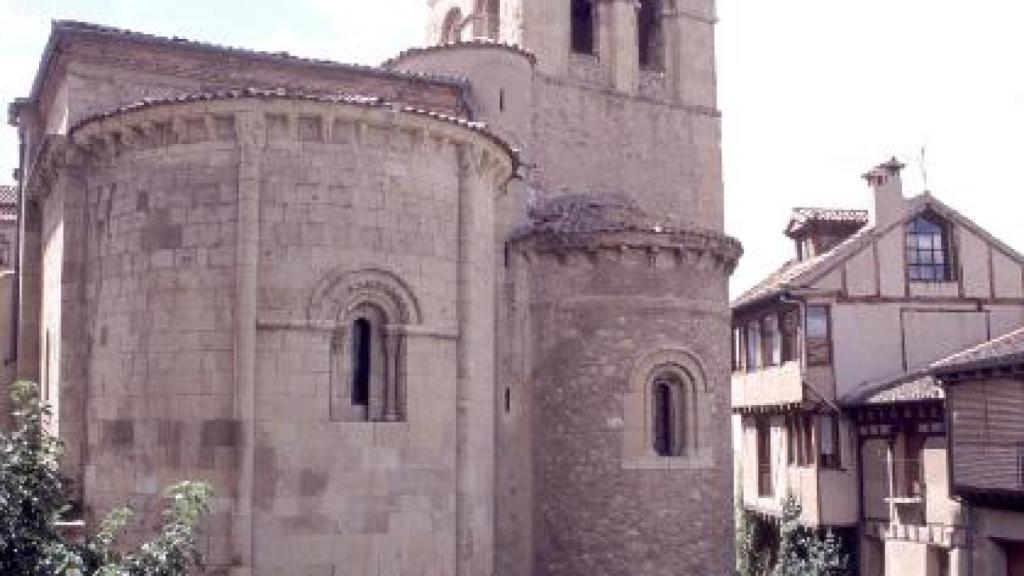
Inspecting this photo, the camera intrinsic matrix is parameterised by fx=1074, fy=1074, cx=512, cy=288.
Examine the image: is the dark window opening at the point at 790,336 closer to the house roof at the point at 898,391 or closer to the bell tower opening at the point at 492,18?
the house roof at the point at 898,391

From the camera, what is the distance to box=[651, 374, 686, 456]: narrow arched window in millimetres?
17188

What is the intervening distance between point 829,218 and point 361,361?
15.3 metres

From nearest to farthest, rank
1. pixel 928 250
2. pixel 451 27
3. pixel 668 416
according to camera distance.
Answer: pixel 668 416, pixel 928 250, pixel 451 27

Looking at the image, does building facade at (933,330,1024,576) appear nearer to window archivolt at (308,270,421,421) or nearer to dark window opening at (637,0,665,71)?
dark window opening at (637,0,665,71)

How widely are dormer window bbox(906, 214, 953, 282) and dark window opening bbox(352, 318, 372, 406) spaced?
1362 cm

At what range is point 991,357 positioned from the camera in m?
16.5

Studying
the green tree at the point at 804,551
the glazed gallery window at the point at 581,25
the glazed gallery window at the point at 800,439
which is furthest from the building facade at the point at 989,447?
the glazed gallery window at the point at 581,25

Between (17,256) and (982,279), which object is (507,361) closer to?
(17,256)

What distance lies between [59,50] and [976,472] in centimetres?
1549

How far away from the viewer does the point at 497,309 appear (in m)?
17.1

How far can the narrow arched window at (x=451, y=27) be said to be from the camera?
24.2 metres

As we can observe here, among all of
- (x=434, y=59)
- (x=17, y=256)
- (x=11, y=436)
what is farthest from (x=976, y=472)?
(x=17, y=256)

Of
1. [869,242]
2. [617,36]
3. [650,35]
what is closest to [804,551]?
[869,242]

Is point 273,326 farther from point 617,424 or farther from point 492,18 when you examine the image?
point 492,18
